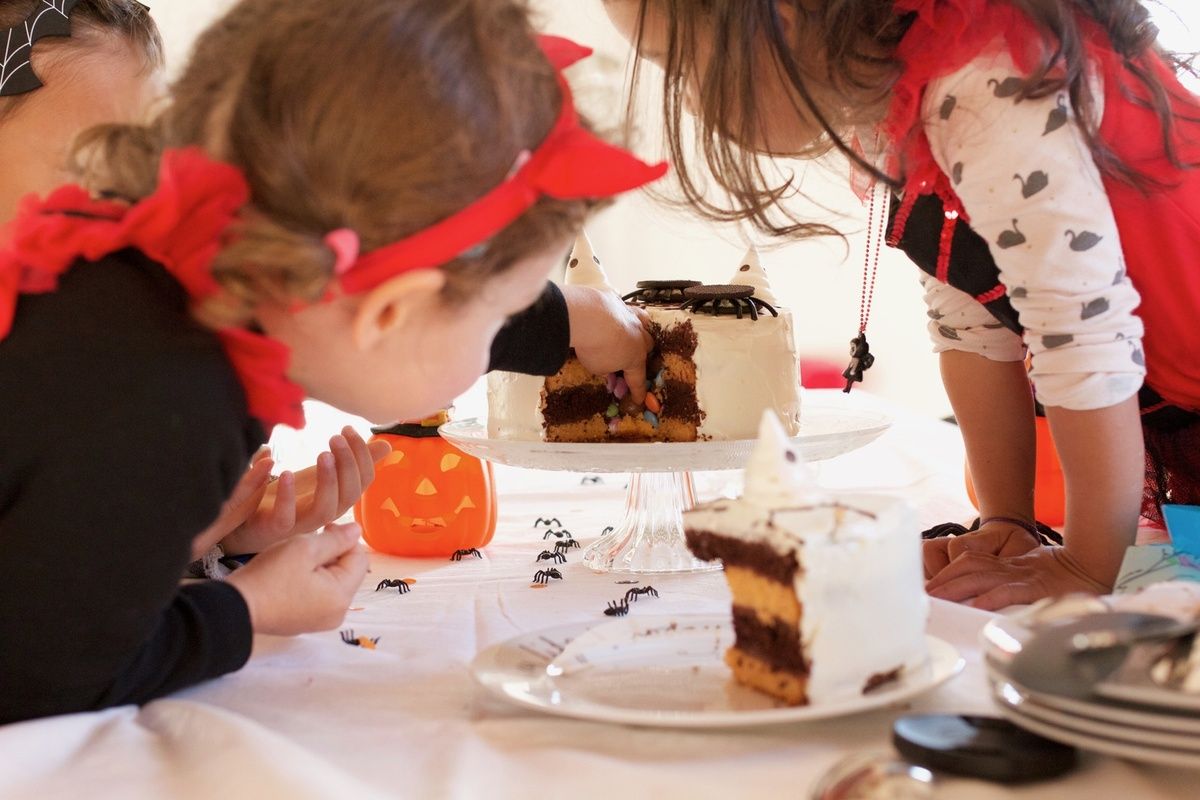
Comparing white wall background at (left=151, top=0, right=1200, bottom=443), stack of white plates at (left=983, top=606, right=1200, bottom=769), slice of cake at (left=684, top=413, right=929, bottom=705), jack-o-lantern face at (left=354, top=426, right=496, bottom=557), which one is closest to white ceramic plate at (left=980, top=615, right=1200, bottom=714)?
stack of white plates at (left=983, top=606, right=1200, bottom=769)

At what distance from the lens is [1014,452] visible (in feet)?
5.42

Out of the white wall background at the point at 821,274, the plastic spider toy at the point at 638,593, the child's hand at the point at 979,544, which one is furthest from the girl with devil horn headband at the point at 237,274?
the white wall background at the point at 821,274

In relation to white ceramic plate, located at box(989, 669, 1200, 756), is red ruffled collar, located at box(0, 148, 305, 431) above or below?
above

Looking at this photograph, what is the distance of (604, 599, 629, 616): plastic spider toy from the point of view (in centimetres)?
119

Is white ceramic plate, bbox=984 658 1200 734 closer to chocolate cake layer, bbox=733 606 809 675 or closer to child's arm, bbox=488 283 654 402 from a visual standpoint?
chocolate cake layer, bbox=733 606 809 675

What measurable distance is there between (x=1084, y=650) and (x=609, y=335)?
3.03 feet

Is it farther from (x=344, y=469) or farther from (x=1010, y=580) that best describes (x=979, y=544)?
(x=344, y=469)

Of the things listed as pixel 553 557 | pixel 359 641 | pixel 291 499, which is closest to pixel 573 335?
pixel 553 557

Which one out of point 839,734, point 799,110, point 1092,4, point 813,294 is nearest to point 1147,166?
point 1092,4

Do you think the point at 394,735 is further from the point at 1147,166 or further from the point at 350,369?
the point at 1147,166

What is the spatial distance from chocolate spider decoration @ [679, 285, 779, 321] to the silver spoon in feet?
2.93

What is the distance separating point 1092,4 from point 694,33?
0.49 metres

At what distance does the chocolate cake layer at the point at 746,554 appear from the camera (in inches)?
32.7

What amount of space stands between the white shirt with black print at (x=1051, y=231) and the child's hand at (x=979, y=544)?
0.24m
